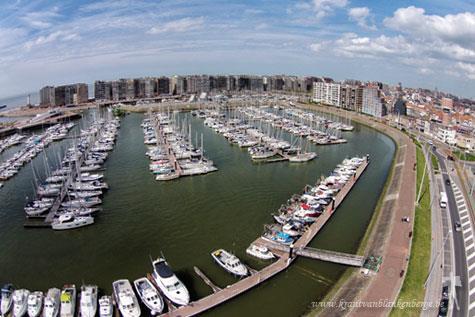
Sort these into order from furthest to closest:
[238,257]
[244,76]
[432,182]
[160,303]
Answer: [244,76] < [432,182] < [238,257] < [160,303]

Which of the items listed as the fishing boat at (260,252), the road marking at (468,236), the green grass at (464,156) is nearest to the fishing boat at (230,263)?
the fishing boat at (260,252)

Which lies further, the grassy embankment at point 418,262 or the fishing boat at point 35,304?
the fishing boat at point 35,304

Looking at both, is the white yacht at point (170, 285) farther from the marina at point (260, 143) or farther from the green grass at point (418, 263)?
the marina at point (260, 143)

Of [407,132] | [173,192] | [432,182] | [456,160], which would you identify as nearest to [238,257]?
[173,192]

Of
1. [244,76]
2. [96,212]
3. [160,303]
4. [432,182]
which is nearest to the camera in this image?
[160,303]

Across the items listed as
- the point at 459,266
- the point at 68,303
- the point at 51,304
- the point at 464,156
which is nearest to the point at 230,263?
the point at 68,303

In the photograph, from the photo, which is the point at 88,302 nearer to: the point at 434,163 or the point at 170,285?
the point at 170,285

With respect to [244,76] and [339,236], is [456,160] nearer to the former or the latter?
[339,236]
